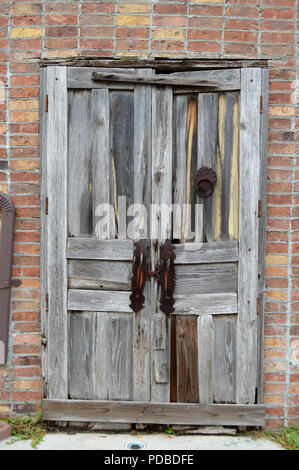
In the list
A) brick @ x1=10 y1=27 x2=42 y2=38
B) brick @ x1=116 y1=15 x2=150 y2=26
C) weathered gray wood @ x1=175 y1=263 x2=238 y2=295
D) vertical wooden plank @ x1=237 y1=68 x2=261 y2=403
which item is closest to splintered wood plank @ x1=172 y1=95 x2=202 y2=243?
weathered gray wood @ x1=175 y1=263 x2=238 y2=295

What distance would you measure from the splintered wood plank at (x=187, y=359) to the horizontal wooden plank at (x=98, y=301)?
0.41 m

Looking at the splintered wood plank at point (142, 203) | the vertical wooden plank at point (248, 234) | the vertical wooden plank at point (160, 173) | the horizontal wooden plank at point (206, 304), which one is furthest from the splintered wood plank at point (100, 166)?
the vertical wooden plank at point (248, 234)

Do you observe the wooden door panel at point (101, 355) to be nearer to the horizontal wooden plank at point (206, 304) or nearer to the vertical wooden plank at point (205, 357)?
the horizontal wooden plank at point (206, 304)

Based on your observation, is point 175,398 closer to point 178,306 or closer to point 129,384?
point 129,384

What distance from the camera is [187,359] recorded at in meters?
2.56

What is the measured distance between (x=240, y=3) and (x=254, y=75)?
1.70 ft

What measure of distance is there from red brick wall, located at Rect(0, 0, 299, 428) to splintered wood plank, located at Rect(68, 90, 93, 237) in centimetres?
26

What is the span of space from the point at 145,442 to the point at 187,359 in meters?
0.63

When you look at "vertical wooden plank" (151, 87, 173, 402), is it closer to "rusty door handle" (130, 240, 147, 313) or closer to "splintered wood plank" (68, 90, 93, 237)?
"rusty door handle" (130, 240, 147, 313)

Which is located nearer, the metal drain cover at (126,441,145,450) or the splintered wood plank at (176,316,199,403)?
the metal drain cover at (126,441,145,450)

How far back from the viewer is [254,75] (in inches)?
96.0

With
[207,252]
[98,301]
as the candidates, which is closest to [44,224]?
[98,301]

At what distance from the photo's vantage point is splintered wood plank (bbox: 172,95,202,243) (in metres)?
2.50

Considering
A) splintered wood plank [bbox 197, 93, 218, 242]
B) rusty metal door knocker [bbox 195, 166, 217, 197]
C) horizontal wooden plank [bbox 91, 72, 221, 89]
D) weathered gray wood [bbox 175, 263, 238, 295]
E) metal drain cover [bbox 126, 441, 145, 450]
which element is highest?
horizontal wooden plank [bbox 91, 72, 221, 89]
